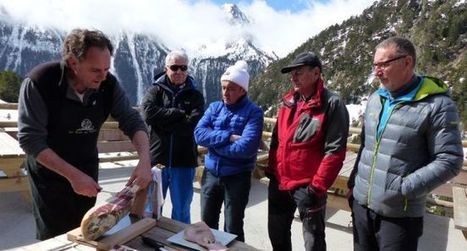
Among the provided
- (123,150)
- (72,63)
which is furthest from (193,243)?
(123,150)

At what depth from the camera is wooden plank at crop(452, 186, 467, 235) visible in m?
3.06

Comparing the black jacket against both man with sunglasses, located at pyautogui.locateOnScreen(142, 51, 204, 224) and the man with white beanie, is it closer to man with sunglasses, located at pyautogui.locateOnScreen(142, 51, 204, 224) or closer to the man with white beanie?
man with sunglasses, located at pyautogui.locateOnScreen(142, 51, 204, 224)

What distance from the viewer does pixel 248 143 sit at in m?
3.18

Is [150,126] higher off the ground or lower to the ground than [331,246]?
higher

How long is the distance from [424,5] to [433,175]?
429 feet

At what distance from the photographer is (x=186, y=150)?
12.3 ft

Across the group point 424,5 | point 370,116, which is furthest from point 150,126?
point 424,5

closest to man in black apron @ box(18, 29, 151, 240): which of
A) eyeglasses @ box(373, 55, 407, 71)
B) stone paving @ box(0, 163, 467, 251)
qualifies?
eyeglasses @ box(373, 55, 407, 71)

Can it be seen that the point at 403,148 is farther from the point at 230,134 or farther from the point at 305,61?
the point at 230,134

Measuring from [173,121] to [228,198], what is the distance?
0.81 meters

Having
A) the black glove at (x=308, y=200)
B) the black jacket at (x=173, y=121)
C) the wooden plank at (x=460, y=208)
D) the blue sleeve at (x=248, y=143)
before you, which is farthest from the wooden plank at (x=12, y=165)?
the wooden plank at (x=460, y=208)

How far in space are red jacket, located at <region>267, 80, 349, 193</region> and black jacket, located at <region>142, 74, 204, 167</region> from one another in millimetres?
990

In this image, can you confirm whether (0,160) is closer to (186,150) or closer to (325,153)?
(186,150)

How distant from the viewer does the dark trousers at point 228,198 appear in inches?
128
